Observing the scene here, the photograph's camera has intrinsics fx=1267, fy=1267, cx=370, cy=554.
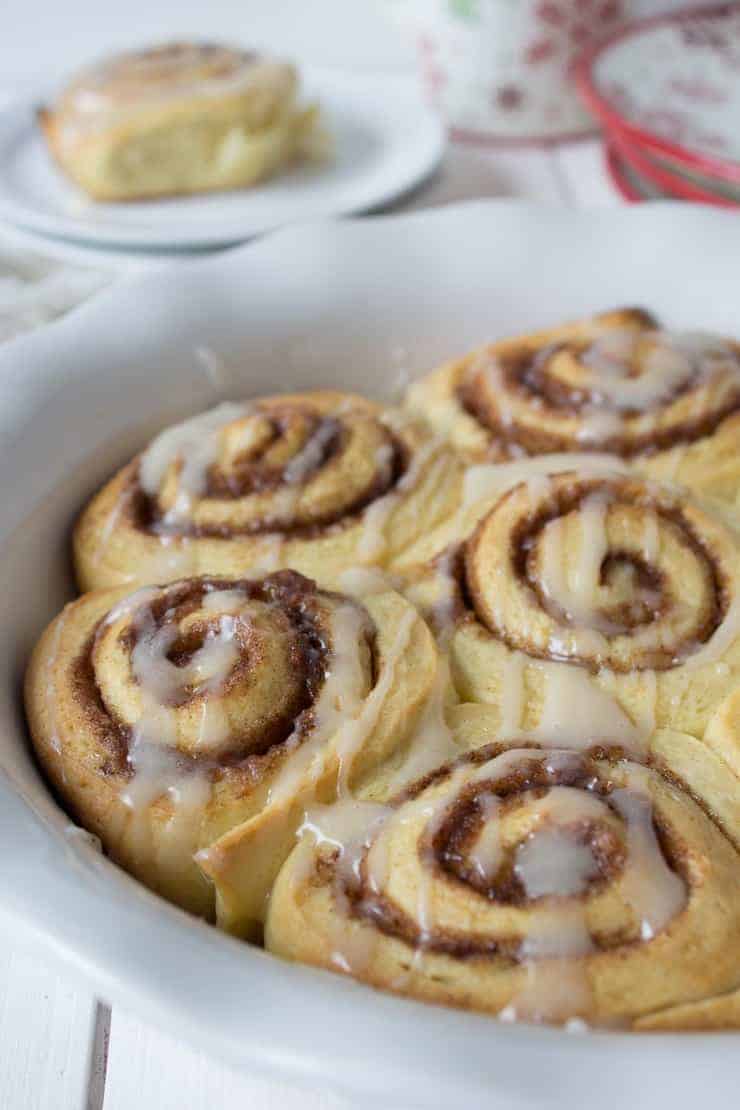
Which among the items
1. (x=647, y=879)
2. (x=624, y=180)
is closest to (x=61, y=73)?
(x=624, y=180)

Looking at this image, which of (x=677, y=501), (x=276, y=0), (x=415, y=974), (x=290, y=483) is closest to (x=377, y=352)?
(x=290, y=483)

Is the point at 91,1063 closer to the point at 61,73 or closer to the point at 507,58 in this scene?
the point at 507,58

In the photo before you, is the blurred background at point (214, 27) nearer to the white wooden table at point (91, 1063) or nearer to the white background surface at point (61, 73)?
the white background surface at point (61, 73)

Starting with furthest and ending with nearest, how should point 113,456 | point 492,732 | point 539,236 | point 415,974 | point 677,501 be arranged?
point 539,236
point 113,456
point 677,501
point 492,732
point 415,974

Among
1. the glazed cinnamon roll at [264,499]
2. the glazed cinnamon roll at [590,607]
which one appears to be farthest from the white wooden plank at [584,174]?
the glazed cinnamon roll at [590,607]

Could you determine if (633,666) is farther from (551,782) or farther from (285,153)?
(285,153)

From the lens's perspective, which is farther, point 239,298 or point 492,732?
point 239,298
